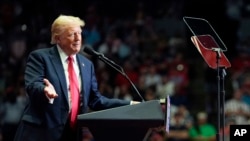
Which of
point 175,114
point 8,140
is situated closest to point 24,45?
point 8,140

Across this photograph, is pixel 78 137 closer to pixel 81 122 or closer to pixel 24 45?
pixel 81 122

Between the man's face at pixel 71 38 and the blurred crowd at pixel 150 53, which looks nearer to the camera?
the man's face at pixel 71 38

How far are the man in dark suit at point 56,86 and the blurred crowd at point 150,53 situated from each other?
413 centimetres

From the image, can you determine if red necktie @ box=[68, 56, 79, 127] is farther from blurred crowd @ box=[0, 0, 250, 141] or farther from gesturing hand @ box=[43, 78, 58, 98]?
blurred crowd @ box=[0, 0, 250, 141]

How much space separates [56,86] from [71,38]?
0.29 metres

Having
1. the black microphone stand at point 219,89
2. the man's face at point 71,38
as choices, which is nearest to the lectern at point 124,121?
the black microphone stand at point 219,89

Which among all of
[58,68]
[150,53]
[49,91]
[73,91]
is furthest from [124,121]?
[150,53]

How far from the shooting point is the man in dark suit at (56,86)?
352 cm

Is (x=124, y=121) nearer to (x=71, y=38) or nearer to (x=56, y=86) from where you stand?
(x=56, y=86)

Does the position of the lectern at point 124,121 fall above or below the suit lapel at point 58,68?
below

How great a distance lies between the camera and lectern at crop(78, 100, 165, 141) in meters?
3.20

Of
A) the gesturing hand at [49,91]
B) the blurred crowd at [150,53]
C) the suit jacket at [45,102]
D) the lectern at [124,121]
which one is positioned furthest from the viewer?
the blurred crowd at [150,53]

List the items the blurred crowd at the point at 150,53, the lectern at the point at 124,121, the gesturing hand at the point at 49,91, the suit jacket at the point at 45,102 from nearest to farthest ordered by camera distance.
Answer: the lectern at the point at 124,121 < the gesturing hand at the point at 49,91 < the suit jacket at the point at 45,102 < the blurred crowd at the point at 150,53

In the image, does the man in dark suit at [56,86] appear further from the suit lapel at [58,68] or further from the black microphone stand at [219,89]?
the black microphone stand at [219,89]
